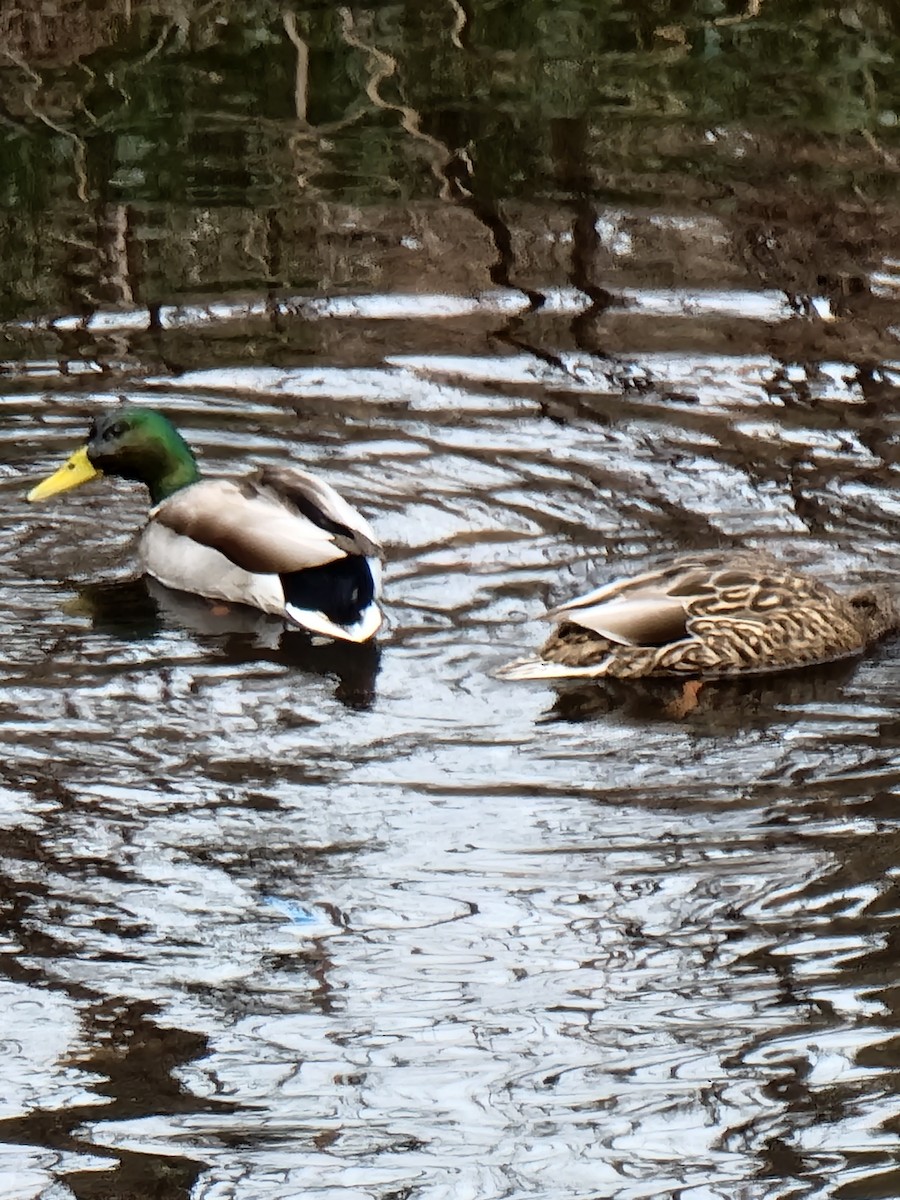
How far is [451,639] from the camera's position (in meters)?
7.19

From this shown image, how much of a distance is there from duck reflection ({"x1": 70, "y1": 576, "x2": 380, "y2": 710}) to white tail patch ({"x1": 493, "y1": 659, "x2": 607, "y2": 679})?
0.42 meters

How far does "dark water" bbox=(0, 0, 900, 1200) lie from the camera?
4.66m

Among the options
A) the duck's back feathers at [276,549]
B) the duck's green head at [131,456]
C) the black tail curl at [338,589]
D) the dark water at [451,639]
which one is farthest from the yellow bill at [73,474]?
the black tail curl at [338,589]

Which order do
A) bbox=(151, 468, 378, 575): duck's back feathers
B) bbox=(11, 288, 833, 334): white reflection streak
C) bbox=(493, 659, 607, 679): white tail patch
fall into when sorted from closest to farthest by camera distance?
1. bbox=(493, 659, 607, 679): white tail patch
2. bbox=(151, 468, 378, 575): duck's back feathers
3. bbox=(11, 288, 833, 334): white reflection streak

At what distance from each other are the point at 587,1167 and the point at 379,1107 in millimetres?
466

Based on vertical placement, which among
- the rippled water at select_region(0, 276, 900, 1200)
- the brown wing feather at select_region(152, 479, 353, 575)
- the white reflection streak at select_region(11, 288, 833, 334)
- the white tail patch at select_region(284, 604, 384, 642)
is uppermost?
the white reflection streak at select_region(11, 288, 833, 334)

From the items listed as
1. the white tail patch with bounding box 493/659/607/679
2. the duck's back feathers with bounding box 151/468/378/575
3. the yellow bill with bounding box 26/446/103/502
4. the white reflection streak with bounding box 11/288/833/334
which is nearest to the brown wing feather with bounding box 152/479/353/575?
the duck's back feathers with bounding box 151/468/378/575

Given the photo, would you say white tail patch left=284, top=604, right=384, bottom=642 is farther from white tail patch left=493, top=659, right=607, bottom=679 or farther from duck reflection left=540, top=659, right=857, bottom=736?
duck reflection left=540, top=659, right=857, bottom=736

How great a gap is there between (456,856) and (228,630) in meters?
2.07

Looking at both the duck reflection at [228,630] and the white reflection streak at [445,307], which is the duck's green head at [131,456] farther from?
the white reflection streak at [445,307]

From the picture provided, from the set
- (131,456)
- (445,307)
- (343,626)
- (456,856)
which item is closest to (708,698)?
(343,626)

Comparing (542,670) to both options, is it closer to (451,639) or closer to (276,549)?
(451,639)

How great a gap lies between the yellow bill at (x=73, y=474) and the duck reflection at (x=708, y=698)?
90.8 inches

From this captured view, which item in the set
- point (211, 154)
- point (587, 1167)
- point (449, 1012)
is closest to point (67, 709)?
point (449, 1012)
